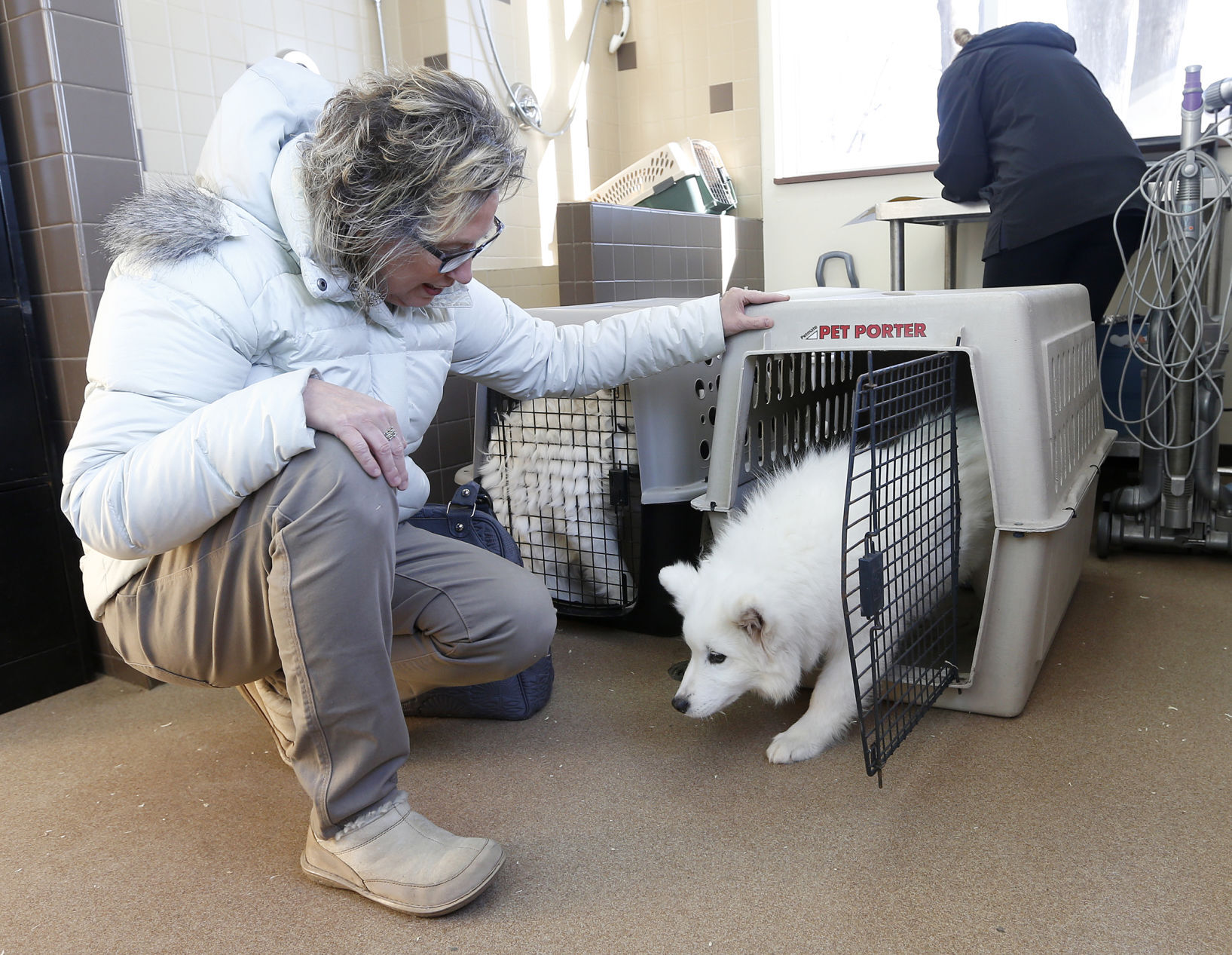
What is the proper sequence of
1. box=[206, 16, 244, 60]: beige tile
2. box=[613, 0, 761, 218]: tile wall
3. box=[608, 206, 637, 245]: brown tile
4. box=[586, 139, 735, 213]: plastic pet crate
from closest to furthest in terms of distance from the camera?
box=[206, 16, 244, 60]: beige tile → box=[608, 206, 637, 245]: brown tile → box=[586, 139, 735, 213]: plastic pet crate → box=[613, 0, 761, 218]: tile wall

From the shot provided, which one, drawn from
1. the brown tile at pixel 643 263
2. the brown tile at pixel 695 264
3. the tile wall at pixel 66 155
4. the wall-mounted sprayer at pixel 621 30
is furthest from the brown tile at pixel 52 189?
the wall-mounted sprayer at pixel 621 30

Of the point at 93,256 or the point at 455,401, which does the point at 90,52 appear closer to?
the point at 93,256

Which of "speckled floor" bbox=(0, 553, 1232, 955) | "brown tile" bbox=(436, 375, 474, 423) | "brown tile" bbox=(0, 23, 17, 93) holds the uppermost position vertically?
"brown tile" bbox=(0, 23, 17, 93)

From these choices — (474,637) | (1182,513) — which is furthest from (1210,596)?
(474,637)

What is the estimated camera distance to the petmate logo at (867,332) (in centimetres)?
150

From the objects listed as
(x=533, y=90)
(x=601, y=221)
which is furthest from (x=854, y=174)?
(x=533, y=90)

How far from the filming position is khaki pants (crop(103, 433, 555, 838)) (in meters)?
1.07

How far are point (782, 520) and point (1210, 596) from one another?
1239 millimetres

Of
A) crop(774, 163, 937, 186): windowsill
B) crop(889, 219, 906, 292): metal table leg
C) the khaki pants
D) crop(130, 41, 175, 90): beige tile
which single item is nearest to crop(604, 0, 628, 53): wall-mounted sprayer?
crop(774, 163, 937, 186): windowsill

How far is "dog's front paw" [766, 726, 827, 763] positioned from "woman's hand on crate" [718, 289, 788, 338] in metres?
0.70

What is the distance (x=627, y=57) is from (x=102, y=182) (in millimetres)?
2815

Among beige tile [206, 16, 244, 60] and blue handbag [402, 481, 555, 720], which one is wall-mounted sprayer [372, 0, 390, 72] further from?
blue handbag [402, 481, 555, 720]

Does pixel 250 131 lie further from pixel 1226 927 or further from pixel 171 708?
pixel 1226 927

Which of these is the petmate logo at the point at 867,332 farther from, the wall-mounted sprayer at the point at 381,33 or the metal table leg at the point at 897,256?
the wall-mounted sprayer at the point at 381,33
